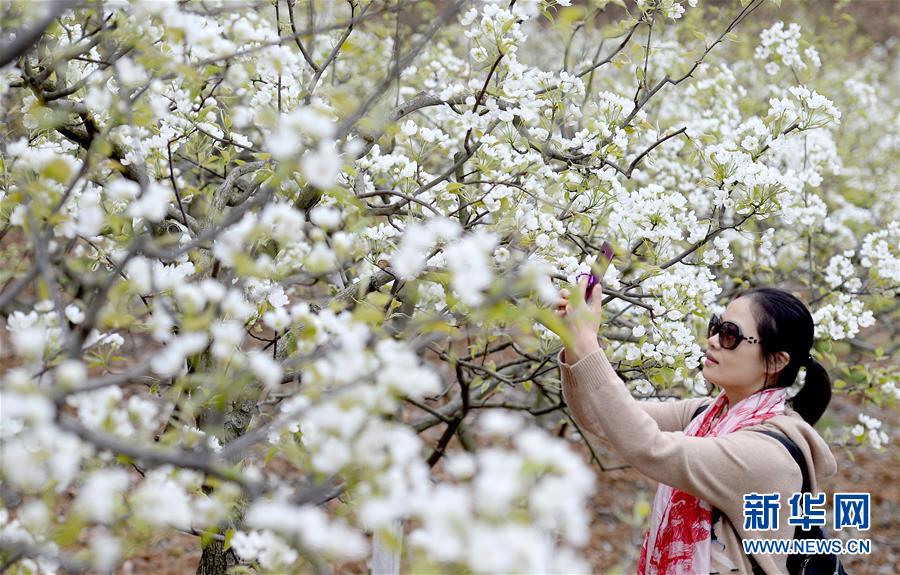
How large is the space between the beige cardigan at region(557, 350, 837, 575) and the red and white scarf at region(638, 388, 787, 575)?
46 millimetres

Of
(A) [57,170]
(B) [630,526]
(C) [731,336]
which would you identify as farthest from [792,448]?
(B) [630,526]

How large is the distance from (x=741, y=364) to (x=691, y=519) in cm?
48

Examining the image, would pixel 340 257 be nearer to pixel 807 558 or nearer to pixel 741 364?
pixel 741 364

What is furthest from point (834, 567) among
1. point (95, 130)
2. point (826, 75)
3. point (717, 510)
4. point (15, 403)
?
point (826, 75)

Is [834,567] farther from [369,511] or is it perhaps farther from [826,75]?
[826,75]

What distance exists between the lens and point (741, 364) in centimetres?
257

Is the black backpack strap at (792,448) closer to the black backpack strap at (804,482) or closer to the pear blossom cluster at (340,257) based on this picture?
the black backpack strap at (804,482)

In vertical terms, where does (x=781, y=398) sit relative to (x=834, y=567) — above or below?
above

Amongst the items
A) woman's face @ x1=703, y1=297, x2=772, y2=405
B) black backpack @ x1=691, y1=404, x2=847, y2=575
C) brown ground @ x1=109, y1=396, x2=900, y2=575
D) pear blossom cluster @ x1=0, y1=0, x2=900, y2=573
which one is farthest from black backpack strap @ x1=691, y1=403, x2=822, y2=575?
brown ground @ x1=109, y1=396, x2=900, y2=575

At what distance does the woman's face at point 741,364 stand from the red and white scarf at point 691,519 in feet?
0.14

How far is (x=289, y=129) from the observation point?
1.36 metres

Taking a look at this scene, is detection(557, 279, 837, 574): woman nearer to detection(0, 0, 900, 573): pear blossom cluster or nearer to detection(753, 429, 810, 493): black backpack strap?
detection(753, 429, 810, 493): black backpack strap

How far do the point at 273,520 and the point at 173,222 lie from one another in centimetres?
212

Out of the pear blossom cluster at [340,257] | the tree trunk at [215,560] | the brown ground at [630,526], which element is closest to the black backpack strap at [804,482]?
the pear blossom cluster at [340,257]
